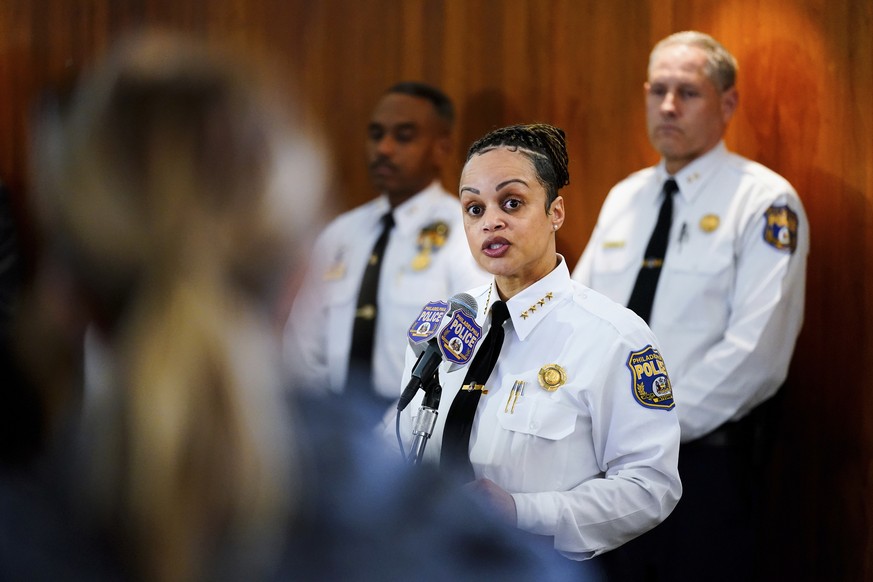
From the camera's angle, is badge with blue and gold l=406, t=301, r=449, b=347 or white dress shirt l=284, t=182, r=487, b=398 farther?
white dress shirt l=284, t=182, r=487, b=398

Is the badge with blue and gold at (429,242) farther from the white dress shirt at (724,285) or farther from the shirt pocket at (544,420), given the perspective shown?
the shirt pocket at (544,420)

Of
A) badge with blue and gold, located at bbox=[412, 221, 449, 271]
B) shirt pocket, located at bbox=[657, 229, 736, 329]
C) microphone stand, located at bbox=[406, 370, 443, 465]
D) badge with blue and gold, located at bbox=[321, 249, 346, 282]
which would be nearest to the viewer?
microphone stand, located at bbox=[406, 370, 443, 465]

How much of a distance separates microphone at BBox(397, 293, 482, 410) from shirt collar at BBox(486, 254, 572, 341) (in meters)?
0.15

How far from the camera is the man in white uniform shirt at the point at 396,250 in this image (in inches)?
132

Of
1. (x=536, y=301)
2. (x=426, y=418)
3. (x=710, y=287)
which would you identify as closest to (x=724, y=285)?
(x=710, y=287)

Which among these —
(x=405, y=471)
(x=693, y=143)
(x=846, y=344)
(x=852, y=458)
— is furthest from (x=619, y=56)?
(x=405, y=471)

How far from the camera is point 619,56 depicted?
149 inches

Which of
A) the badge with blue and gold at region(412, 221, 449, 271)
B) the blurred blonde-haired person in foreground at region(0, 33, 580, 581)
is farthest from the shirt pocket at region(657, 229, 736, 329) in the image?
the blurred blonde-haired person in foreground at region(0, 33, 580, 581)

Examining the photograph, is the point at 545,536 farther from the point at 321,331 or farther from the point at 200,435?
the point at 321,331

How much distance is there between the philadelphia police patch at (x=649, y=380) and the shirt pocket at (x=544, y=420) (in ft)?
0.40

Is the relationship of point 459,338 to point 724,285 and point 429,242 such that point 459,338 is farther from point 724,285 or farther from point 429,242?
point 429,242

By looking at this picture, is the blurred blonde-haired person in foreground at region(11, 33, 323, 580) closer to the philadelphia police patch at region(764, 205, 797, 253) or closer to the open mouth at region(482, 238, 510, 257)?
the open mouth at region(482, 238, 510, 257)

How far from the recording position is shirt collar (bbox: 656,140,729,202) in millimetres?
3148

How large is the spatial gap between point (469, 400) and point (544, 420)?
0.16 metres
